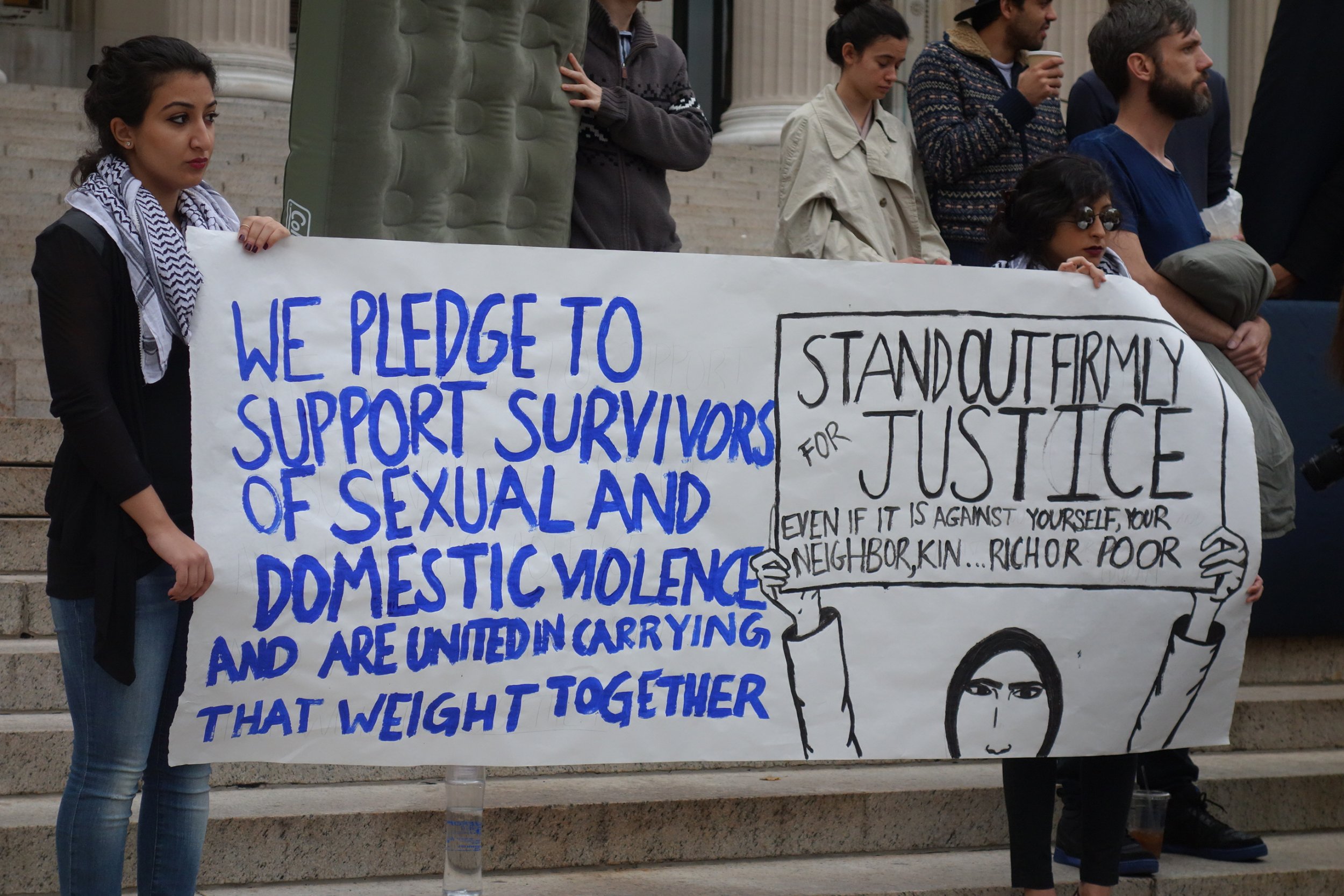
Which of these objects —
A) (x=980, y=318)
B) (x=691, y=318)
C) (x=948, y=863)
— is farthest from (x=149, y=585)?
(x=948, y=863)

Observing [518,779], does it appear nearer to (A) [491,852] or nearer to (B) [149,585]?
(A) [491,852]

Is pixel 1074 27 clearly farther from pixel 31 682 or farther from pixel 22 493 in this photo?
pixel 31 682

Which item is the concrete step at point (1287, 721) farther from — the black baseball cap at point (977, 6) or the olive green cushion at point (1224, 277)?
the black baseball cap at point (977, 6)

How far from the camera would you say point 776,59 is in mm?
13852

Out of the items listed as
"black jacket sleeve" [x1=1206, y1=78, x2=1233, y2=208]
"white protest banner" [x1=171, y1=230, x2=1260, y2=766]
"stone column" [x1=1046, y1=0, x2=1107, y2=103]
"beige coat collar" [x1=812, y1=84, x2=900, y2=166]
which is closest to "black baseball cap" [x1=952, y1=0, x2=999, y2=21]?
"beige coat collar" [x1=812, y1=84, x2=900, y2=166]

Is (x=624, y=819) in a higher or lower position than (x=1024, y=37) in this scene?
lower

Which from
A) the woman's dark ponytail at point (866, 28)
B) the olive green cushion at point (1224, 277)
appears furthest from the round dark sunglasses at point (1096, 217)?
the woman's dark ponytail at point (866, 28)

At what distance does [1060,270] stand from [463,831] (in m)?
1.78

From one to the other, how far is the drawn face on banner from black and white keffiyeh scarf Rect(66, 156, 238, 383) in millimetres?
1763

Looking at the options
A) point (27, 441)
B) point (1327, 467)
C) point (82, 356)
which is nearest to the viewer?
point (82, 356)

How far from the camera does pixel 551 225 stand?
12.9 ft

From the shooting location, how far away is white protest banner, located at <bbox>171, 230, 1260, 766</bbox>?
3031mm

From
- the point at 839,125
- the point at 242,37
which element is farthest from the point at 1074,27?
the point at 839,125

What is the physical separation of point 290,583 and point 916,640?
132cm
